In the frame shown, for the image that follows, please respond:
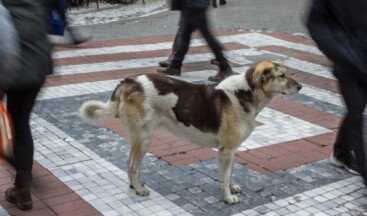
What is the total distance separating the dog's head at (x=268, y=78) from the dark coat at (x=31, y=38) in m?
1.57

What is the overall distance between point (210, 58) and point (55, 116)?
12.3ft

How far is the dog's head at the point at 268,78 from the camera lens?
4082mm

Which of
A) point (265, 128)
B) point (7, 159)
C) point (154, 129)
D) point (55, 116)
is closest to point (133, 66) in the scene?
point (55, 116)

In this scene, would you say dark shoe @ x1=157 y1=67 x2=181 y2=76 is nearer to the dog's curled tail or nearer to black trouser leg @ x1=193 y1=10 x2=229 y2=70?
black trouser leg @ x1=193 y1=10 x2=229 y2=70

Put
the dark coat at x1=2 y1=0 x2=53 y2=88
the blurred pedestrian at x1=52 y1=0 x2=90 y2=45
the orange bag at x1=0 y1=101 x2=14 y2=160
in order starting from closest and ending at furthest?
the dark coat at x1=2 y1=0 x2=53 y2=88 → the orange bag at x1=0 y1=101 x2=14 y2=160 → the blurred pedestrian at x1=52 y1=0 x2=90 y2=45

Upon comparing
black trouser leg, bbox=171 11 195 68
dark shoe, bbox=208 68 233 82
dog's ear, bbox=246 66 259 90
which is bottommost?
dark shoe, bbox=208 68 233 82

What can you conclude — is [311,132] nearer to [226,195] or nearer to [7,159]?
[226,195]

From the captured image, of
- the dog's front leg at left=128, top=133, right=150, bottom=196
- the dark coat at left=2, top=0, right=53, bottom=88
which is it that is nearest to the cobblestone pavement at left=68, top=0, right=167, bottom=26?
the dog's front leg at left=128, top=133, right=150, bottom=196

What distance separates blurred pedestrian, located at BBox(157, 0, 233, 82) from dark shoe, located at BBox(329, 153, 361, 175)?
272 cm

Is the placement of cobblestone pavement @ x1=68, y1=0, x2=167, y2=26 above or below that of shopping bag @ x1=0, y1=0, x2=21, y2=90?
below

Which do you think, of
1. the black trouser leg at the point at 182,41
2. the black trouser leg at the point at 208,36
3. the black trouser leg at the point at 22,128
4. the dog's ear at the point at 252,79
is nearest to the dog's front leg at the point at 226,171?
the dog's ear at the point at 252,79

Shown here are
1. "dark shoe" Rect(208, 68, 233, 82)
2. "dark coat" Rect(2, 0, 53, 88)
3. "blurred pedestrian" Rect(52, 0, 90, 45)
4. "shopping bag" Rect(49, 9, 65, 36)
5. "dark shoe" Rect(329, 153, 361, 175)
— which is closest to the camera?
"dark coat" Rect(2, 0, 53, 88)

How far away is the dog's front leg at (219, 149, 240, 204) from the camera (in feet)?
13.6

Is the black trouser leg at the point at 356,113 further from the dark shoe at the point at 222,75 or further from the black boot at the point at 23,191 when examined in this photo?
the dark shoe at the point at 222,75
